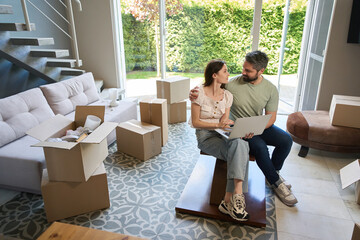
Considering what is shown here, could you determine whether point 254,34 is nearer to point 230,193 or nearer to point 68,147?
point 230,193

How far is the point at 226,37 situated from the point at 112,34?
181 centimetres

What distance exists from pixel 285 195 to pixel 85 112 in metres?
1.80

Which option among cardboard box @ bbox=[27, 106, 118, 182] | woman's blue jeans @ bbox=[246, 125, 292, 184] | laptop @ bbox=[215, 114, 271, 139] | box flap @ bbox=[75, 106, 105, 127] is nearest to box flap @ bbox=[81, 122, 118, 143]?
cardboard box @ bbox=[27, 106, 118, 182]

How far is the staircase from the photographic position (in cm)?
279

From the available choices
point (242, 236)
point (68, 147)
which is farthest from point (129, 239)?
point (242, 236)

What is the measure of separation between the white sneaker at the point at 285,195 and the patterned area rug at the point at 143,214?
0.08 meters

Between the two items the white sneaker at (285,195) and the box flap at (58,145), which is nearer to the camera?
the box flap at (58,145)

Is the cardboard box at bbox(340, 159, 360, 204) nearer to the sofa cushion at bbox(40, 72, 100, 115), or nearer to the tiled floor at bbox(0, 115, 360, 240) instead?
the tiled floor at bbox(0, 115, 360, 240)

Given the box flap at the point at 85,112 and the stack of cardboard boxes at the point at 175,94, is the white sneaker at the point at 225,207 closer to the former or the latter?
the box flap at the point at 85,112

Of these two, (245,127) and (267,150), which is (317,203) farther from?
(245,127)

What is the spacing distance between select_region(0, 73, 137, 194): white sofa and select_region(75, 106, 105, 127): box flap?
15.5 inches

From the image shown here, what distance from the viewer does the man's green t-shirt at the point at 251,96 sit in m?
2.18

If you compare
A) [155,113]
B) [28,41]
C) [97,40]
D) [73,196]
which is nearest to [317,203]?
[155,113]

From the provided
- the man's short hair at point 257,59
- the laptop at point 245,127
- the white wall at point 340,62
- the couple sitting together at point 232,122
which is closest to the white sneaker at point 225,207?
the couple sitting together at point 232,122
